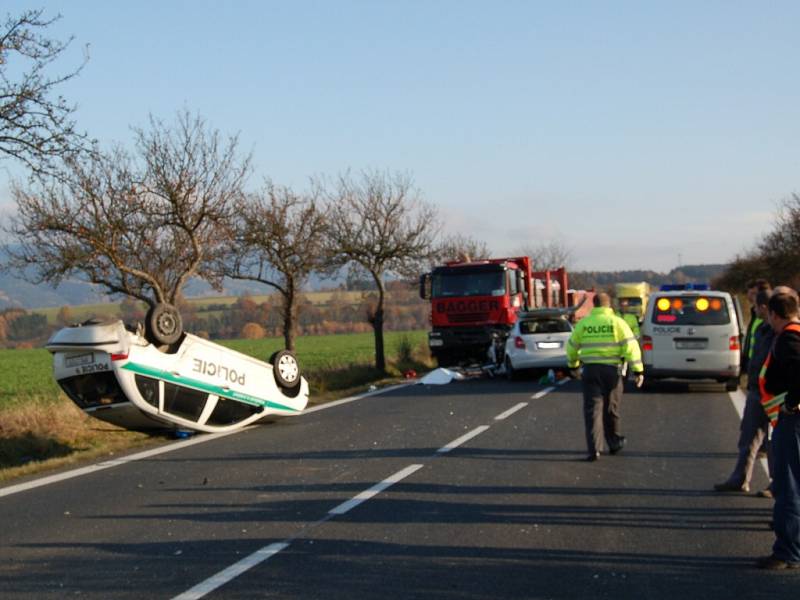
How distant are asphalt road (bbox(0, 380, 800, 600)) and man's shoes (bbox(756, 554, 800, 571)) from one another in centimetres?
15

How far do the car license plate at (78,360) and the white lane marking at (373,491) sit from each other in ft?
14.7

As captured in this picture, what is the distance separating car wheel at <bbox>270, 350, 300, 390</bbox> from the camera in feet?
50.5

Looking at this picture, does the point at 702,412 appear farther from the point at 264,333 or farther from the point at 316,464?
the point at 264,333

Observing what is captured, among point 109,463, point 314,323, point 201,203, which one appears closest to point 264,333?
point 314,323

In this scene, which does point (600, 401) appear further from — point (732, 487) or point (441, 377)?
point (441, 377)

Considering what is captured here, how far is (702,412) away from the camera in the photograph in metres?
16.7

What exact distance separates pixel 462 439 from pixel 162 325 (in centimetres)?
417

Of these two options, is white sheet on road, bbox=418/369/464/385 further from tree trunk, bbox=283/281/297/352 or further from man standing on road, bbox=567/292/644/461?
man standing on road, bbox=567/292/644/461

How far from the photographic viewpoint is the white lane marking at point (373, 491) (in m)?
8.63

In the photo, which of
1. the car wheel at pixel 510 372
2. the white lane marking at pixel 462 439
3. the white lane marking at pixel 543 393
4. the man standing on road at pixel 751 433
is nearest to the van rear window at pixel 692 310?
the white lane marking at pixel 543 393

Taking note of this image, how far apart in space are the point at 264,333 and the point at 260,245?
1277 inches

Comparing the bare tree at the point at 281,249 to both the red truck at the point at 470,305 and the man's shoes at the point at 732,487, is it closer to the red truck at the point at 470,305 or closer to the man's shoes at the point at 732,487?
the red truck at the point at 470,305

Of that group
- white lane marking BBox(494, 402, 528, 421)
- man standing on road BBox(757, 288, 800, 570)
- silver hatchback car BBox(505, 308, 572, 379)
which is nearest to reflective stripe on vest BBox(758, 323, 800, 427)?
man standing on road BBox(757, 288, 800, 570)

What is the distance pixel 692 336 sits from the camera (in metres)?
20.1
